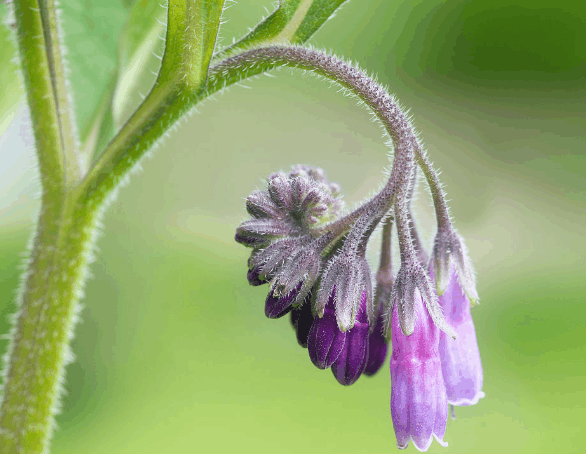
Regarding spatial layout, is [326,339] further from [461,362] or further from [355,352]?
[461,362]

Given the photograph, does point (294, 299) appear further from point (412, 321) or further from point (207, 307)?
point (207, 307)

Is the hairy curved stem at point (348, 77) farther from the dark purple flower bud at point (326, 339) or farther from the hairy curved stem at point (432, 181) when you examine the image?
the dark purple flower bud at point (326, 339)

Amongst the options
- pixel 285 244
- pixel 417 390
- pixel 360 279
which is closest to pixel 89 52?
pixel 285 244

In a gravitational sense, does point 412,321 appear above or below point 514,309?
below

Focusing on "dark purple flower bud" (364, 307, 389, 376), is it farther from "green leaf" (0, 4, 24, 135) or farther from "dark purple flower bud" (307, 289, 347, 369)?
"green leaf" (0, 4, 24, 135)

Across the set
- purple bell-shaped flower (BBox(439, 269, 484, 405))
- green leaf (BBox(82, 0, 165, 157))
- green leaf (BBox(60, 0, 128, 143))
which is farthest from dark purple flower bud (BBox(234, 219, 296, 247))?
green leaf (BBox(60, 0, 128, 143))

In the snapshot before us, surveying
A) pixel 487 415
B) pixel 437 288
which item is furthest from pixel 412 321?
pixel 487 415

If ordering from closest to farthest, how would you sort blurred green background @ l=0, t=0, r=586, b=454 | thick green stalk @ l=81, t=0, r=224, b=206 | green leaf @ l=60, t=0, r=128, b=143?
thick green stalk @ l=81, t=0, r=224, b=206 < green leaf @ l=60, t=0, r=128, b=143 < blurred green background @ l=0, t=0, r=586, b=454
